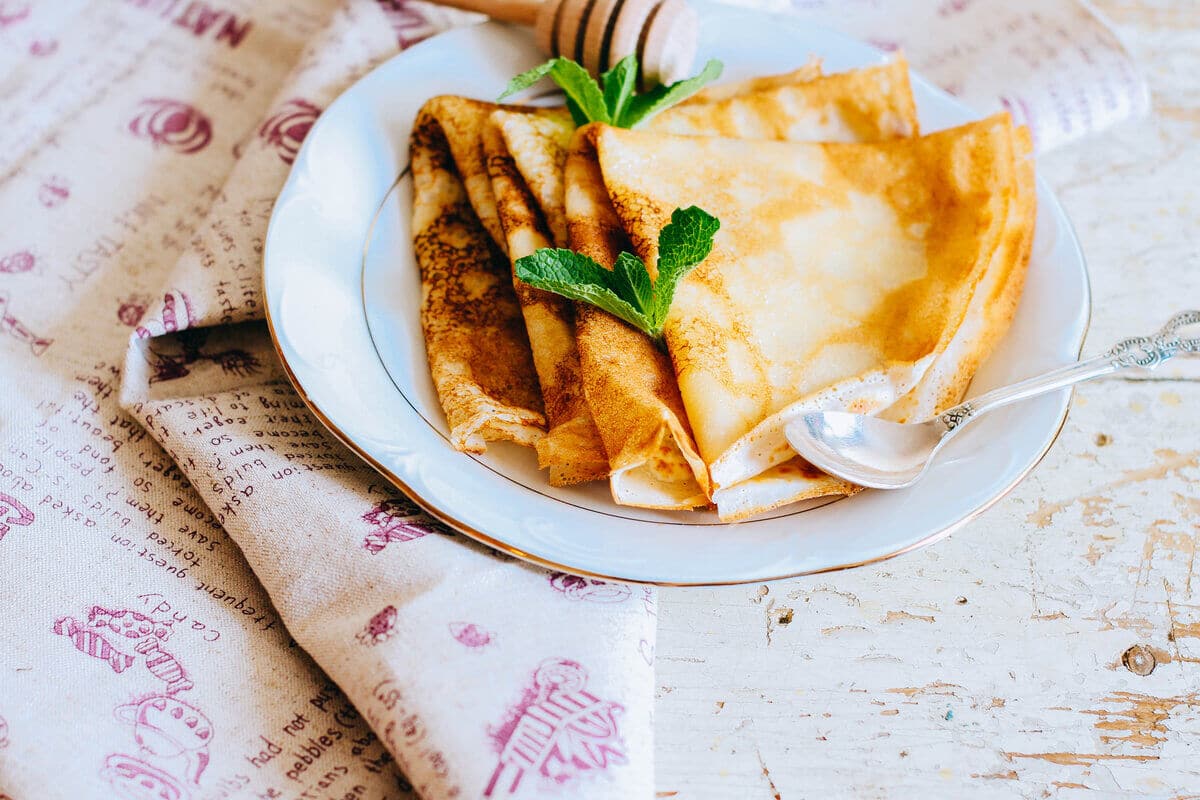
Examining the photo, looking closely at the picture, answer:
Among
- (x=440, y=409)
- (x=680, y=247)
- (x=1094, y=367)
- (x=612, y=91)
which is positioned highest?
(x=612, y=91)

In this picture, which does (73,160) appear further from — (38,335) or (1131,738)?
(1131,738)

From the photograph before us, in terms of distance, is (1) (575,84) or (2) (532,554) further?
(1) (575,84)

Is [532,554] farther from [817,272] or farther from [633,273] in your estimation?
[817,272]

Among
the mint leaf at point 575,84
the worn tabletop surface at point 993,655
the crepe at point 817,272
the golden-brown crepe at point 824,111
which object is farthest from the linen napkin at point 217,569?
the golden-brown crepe at point 824,111

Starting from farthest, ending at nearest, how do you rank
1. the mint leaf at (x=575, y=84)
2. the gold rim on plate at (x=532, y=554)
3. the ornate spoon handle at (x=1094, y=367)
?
the mint leaf at (x=575, y=84), the ornate spoon handle at (x=1094, y=367), the gold rim on plate at (x=532, y=554)

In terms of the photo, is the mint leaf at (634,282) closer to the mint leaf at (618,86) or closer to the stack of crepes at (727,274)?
the stack of crepes at (727,274)

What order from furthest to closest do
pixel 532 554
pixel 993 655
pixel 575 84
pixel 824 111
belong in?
pixel 824 111 < pixel 575 84 < pixel 993 655 < pixel 532 554

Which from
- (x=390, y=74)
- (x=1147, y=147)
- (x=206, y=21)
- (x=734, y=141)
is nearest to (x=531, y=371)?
(x=734, y=141)

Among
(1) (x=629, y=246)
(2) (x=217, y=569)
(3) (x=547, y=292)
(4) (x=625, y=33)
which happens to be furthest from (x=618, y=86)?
(2) (x=217, y=569)
